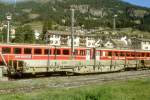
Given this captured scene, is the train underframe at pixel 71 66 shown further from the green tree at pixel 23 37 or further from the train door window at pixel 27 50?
the green tree at pixel 23 37

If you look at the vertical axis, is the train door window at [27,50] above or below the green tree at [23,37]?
below

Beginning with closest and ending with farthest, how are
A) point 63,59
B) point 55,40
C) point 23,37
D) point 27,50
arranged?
point 27,50, point 63,59, point 23,37, point 55,40

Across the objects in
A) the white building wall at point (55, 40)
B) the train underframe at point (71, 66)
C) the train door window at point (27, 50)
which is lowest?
the train underframe at point (71, 66)

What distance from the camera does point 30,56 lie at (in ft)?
121

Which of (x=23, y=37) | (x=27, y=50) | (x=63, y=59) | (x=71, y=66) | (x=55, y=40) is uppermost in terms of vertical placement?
(x=23, y=37)

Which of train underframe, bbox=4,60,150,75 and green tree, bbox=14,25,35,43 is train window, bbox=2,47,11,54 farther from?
green tree, bbox=14,25,35,43

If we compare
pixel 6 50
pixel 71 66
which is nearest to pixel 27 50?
pixel 6 50

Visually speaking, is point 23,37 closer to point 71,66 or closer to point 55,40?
point 55,40

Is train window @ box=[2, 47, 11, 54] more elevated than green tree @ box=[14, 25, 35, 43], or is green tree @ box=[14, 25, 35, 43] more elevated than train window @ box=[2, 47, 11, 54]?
green tree @ box=[14, 25, 35, 43]

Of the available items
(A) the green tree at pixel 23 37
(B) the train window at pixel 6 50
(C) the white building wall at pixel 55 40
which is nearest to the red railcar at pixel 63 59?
(B) the train window at pixel 6 50

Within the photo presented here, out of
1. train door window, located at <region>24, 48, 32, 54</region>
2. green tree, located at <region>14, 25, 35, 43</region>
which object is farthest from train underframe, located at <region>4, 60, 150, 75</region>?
green tree, located at <region>14, 25, 35, 43</region>

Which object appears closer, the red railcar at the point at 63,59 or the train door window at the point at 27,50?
the red railcar at the point at 63,59

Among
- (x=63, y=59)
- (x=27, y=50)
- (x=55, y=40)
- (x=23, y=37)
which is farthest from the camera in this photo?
(x=55, y=40)

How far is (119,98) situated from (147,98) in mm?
1616
